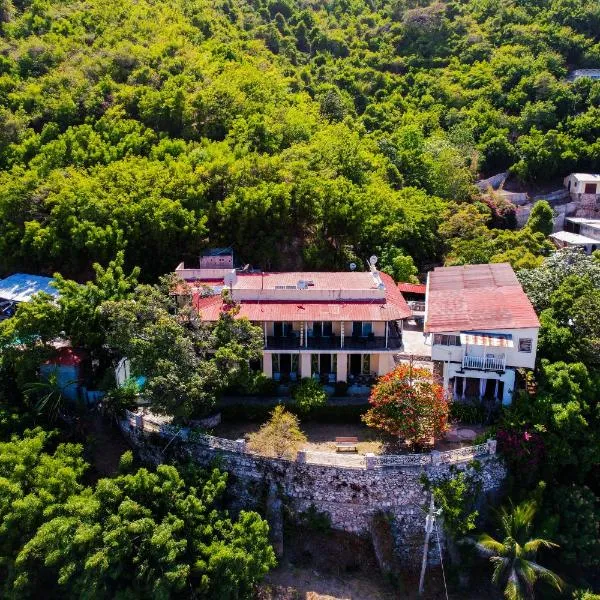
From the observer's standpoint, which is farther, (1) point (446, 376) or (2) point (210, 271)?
(2) point (210, 271)

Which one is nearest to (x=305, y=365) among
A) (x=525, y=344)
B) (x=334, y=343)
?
(x=334, y=343)

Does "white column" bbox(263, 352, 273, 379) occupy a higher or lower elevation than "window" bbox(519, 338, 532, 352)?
lower

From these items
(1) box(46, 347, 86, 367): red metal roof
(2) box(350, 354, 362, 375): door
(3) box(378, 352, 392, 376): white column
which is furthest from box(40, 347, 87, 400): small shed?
(3) box(378, 352, 392, 376): white column

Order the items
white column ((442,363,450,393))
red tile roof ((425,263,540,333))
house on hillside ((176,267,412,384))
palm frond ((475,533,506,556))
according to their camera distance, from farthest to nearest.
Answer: house on hillside ((176,267,412,384))
white column ((442,363,450,393))
red tile roof ((425,263,540,333))
palm frond ((475,533,506,556))

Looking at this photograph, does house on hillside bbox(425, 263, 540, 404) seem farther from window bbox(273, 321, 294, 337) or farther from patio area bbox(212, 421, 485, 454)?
window bbox(273, 321, 294, 337)

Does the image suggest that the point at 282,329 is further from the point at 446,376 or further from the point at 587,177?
the point at 587,177

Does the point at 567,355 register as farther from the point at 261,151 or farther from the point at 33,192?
the point at 33,192

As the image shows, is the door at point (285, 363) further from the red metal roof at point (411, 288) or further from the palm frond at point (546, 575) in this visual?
the palm frond at point (546, 575)
